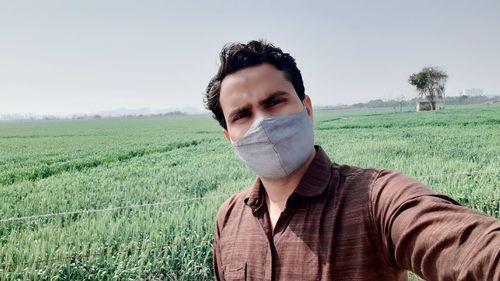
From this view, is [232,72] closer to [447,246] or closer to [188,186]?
[447,246]

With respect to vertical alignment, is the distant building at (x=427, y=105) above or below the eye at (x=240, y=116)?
below

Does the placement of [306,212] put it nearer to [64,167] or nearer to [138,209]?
[138,209]

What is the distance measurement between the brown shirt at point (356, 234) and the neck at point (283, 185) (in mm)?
31

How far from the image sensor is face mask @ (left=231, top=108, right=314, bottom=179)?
1440 mm

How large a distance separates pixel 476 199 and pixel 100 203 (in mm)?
4205

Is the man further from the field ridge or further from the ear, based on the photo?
the field ridge

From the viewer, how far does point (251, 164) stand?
5.09ft

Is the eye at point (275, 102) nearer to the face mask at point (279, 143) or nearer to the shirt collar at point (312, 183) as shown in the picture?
the face mask at point (279, 143)

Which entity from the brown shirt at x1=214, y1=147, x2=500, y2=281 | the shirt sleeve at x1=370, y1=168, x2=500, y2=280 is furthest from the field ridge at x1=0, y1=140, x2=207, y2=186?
the shirt sleeve at x1=370, y1=168, x2=500, y2=280

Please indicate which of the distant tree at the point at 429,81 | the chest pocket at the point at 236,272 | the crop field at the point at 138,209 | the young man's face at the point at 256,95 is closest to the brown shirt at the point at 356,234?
the chest pocket at the point at 236,272

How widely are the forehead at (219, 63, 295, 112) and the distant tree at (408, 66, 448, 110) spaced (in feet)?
67.2

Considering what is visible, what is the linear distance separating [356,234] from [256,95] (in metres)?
0.55

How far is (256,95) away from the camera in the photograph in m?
1.42

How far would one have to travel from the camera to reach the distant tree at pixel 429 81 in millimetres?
20734
